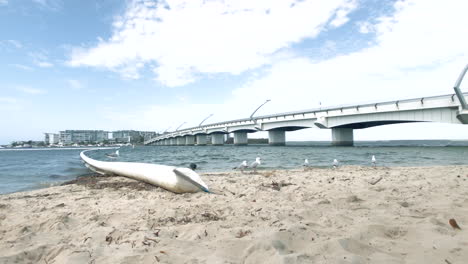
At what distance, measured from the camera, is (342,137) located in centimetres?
5238

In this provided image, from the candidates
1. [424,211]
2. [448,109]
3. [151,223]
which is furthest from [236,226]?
[448,109]

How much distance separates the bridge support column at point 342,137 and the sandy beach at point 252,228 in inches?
1894

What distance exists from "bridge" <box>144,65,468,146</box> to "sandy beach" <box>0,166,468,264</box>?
32.6 meters

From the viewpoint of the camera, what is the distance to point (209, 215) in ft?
14.0

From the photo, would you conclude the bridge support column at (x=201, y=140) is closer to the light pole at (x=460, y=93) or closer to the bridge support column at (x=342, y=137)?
the bridge support column at (x=342, y=137)

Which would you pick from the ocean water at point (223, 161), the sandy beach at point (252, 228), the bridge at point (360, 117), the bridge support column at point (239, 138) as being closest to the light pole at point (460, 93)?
the bridge at point (360, 117)

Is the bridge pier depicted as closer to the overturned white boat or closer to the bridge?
the bridge

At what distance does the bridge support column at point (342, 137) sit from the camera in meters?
51.8

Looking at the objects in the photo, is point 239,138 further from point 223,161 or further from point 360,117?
point 223,161

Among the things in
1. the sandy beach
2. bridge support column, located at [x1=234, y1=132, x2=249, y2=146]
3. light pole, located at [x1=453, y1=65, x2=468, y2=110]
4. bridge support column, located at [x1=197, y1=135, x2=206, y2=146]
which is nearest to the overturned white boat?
the sandy beach

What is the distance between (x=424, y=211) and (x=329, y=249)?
8.02ft

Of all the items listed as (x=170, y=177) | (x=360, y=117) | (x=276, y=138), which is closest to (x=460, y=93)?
(x=360, y=117)

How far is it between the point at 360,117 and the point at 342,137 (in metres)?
10.8

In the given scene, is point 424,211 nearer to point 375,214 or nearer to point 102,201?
point 375,214
